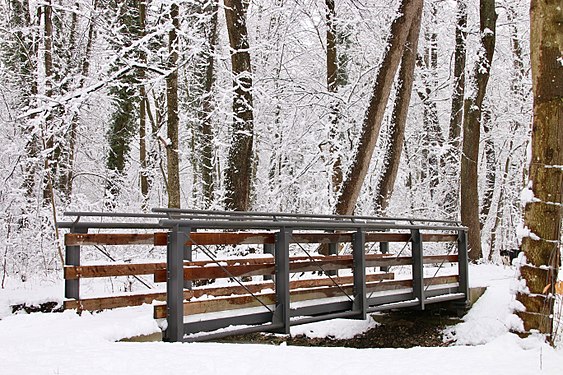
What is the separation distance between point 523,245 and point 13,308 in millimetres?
8270

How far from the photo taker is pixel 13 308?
1087 centimetres

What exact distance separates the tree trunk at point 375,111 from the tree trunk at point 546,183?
653cm

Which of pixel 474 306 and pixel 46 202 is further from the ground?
pixel 46 202

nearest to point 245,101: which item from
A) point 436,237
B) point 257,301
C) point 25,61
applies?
point 436,237

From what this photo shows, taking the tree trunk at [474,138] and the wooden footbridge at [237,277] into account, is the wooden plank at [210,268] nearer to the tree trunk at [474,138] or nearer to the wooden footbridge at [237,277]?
the wooden footbridge at [237,277]

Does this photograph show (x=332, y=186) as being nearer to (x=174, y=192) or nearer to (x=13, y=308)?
(x=174, y=192)

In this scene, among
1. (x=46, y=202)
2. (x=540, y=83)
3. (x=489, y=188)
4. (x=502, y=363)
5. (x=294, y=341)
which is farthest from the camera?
(x=489, y=188)

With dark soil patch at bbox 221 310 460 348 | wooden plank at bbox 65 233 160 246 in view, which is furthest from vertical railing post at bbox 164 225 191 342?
dark soil patch at bbox 221 310 460 348

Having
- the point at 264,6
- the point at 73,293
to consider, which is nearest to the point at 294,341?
the point at 73,293

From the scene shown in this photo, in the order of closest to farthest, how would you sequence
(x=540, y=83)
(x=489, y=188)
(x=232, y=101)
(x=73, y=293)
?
(x=540, y=83), (x=73, y=293), (x=232, y=101), (x=489, y=188)

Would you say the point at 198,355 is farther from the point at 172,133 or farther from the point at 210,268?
the point at 172,133

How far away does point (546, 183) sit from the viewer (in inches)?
252

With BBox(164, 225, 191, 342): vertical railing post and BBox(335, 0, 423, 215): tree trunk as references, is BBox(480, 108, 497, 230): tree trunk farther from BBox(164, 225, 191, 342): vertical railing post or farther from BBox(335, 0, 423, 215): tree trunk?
BBox(164, 225, 191, 342): vertical railing post

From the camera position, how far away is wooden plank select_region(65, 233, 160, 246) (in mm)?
7445
